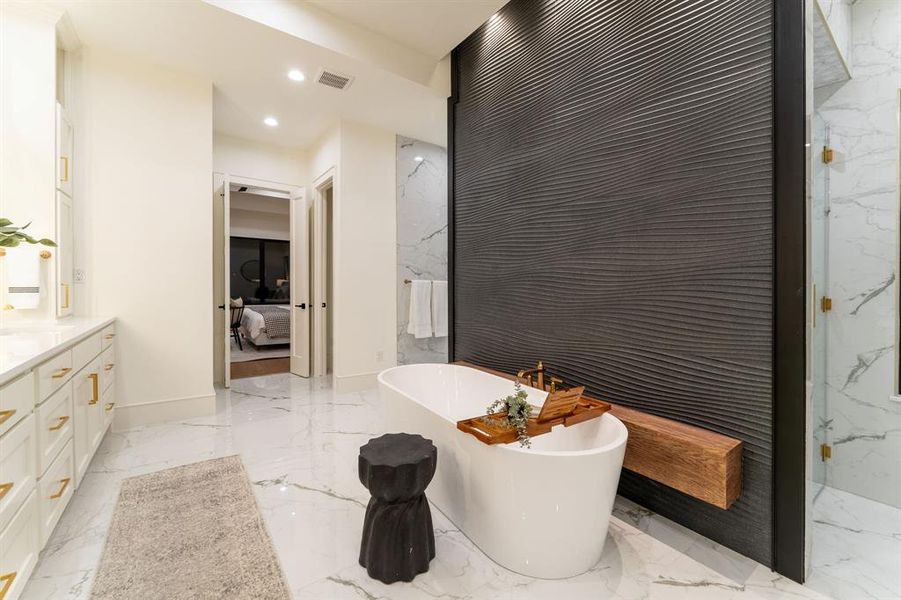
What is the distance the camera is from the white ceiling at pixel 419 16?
264 cm

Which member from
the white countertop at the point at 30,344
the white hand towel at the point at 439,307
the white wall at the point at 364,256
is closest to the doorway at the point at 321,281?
the white wall at the point at 364,256

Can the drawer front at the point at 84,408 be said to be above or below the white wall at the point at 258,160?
below

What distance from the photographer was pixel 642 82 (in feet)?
6.11

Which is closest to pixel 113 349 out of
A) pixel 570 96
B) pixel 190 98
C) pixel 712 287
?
pixel 190 98

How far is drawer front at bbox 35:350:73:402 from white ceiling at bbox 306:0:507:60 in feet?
8.35

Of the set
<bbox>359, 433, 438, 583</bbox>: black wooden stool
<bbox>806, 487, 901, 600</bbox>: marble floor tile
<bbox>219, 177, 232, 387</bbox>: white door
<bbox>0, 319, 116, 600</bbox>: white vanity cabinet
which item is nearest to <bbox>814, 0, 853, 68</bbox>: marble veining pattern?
<bbox>806, 487, 901, 600</bbox>: marble floor tile

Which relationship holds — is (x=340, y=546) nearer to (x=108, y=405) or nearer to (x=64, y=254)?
(x=108, y=405)

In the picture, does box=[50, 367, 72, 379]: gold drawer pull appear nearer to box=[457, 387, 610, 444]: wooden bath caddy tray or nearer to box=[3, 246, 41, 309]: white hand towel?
box=[3, 246, 41, 309]: white hand towel

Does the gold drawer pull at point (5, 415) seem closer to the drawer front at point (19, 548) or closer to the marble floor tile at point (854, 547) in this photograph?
the drawer front at point (19, 548)

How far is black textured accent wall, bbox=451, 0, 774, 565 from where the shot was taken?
1519mm

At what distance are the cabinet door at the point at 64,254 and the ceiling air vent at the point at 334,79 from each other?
1890 millimetres

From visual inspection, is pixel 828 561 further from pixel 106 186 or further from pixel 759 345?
pixel 106 186

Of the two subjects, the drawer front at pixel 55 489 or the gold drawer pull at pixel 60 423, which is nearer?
the drawer front at pixel 55 489

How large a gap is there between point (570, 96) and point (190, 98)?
289 cm
